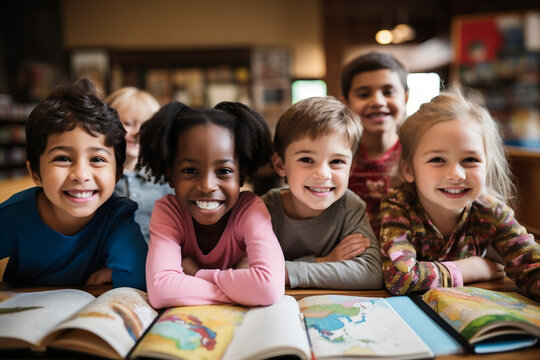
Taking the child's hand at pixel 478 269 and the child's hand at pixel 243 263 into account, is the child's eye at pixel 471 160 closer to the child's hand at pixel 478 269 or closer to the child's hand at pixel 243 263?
the child's hand at pixel 478 269

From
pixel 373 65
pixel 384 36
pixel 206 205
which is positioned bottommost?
pixel 206 205

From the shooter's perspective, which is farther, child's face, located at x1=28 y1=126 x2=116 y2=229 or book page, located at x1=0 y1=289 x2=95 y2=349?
child's face, located at x1=28 y1=126 x2=116 y2=229

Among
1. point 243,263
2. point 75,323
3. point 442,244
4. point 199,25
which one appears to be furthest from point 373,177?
point 199,25

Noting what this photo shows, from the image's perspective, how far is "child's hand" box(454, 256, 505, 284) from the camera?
1.04 metres

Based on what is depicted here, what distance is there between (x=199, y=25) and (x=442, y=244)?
19.6ft

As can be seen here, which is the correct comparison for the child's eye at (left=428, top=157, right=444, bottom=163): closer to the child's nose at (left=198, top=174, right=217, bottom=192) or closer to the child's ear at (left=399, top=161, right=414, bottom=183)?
the child's ear at (left=399, top=161, right=414, bottom=183)

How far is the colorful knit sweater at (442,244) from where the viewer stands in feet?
3.21

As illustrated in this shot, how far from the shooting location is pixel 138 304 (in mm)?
863

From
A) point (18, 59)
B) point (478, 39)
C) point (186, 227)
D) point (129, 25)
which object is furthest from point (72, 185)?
point (129, 25)

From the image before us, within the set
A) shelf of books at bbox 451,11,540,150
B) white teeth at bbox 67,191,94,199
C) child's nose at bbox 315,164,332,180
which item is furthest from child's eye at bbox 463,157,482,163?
shelf of books at bbox 451,11,540,150

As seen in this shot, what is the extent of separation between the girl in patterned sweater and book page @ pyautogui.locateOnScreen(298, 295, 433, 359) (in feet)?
0.48

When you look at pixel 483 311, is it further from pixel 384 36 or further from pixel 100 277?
pixel 384 36

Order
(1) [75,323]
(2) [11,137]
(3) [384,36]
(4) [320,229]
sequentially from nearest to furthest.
Result: (1) [75,323] < (4) [320,229] < (2) [11,137] < (3) [384,36]

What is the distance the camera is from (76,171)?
953mm
